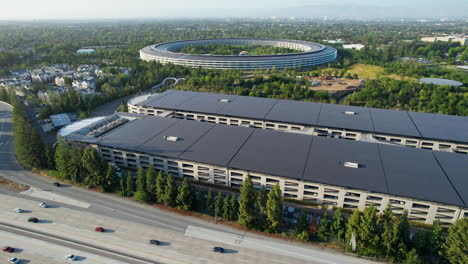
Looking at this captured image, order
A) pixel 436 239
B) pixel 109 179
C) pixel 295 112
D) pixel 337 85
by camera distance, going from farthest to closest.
→ pixel 337 85
pixel 295 112
pixel 109 179
pixel 436 239

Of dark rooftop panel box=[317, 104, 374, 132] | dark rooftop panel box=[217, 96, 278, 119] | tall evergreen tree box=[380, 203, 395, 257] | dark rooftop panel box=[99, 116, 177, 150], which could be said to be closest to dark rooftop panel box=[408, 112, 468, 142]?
dark rooftop panel box=[317, 104, 374, 132]

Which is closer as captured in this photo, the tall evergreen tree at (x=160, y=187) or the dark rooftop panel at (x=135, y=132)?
the tall evergreen tree at (x=160, y=187)

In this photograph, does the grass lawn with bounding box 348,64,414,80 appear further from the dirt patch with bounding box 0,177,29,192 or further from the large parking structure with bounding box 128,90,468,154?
the dirt patch with bounding box 0,177,29,192

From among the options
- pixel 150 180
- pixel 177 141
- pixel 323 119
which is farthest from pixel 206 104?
pixel 150 180

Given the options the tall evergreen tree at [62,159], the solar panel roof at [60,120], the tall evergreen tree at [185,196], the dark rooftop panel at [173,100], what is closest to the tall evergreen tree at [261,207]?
the tall evergreen tree at [185,196]

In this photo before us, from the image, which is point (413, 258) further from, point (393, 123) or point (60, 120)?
point (60, 120)

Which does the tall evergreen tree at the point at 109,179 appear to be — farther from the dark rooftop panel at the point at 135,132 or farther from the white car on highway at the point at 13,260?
the white car on highway at the point at 13,260
